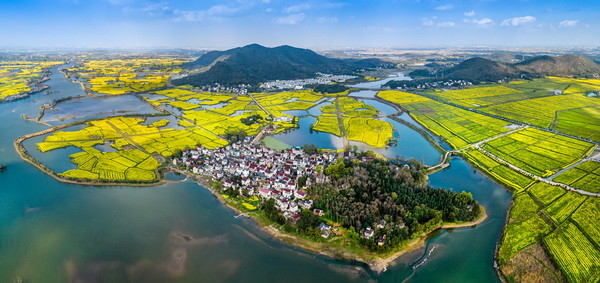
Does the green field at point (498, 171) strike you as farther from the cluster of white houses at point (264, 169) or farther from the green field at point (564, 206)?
the cluster of white houses at point (264, 169)

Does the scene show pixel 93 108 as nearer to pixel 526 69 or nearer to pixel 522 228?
pixel 522 228

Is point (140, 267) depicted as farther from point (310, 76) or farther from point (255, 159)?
point (310, 76)

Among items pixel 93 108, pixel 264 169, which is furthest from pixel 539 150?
pixel 93 108

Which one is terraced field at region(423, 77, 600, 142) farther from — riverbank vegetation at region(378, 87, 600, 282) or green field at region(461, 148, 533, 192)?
green field at region(461, 148, 533, 192)

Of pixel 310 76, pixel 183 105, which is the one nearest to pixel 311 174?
pixel 183 105

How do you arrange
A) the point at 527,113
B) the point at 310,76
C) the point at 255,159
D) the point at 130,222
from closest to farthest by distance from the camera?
the point at 130,222 < the point at 255,159 < the point at 527,113 < the point at 310,76

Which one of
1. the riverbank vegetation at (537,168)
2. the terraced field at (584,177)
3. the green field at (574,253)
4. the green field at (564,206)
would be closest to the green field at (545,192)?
the riverbank vegetation at (537,168)

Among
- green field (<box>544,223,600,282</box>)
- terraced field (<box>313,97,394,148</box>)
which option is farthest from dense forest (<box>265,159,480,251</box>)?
terraced field (<box>313,97,394,148</box>)
